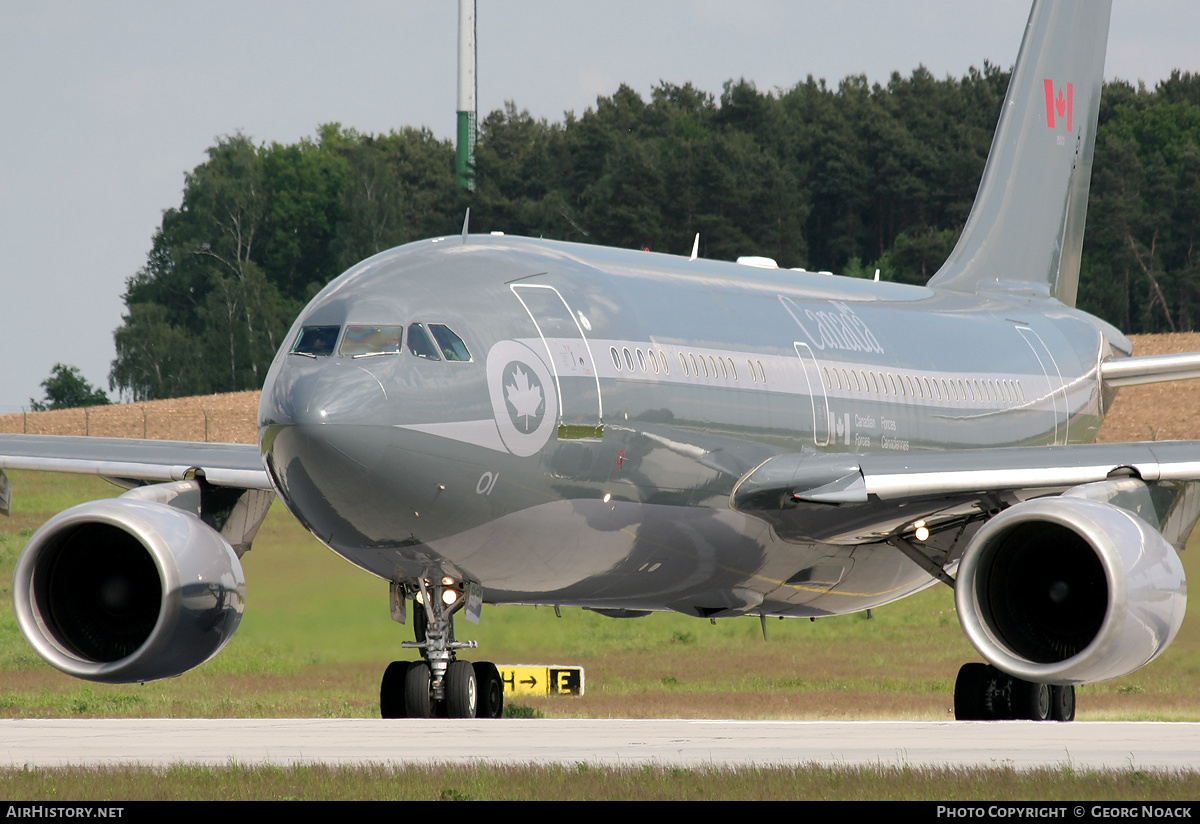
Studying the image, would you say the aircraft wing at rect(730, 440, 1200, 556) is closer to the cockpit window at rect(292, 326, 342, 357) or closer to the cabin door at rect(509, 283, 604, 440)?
the cabin door at rect(509, 283, 604, 440)

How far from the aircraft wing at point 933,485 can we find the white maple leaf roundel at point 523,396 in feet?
8.89

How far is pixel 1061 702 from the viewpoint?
1884 centimetres

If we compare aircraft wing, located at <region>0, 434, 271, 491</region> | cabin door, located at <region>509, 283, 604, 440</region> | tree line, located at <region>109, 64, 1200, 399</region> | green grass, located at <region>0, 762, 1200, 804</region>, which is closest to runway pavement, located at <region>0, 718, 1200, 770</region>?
green grass, located at <region>0, 762, 1200, 804</region>

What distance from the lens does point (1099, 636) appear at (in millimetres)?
12820

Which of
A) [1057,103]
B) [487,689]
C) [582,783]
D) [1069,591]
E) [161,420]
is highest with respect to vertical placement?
[1057,103]

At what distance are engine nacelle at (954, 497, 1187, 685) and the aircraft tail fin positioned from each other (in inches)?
387

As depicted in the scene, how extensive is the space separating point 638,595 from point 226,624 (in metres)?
3.58

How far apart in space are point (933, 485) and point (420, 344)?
15.4 feet

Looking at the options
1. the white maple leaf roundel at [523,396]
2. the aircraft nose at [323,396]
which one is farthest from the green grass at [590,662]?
the aircraft nose at [323,396]

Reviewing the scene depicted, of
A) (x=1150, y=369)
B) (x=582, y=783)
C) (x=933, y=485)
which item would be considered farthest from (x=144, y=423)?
(x=582, y=783)

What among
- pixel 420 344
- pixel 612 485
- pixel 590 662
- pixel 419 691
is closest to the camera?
pixel 420 344

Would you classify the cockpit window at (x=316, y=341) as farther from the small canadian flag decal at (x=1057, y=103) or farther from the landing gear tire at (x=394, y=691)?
the small canadian flag decal at (x=1057, y=103)

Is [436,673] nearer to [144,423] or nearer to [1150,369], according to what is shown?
[1150,369]

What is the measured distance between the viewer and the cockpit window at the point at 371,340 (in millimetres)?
13117
